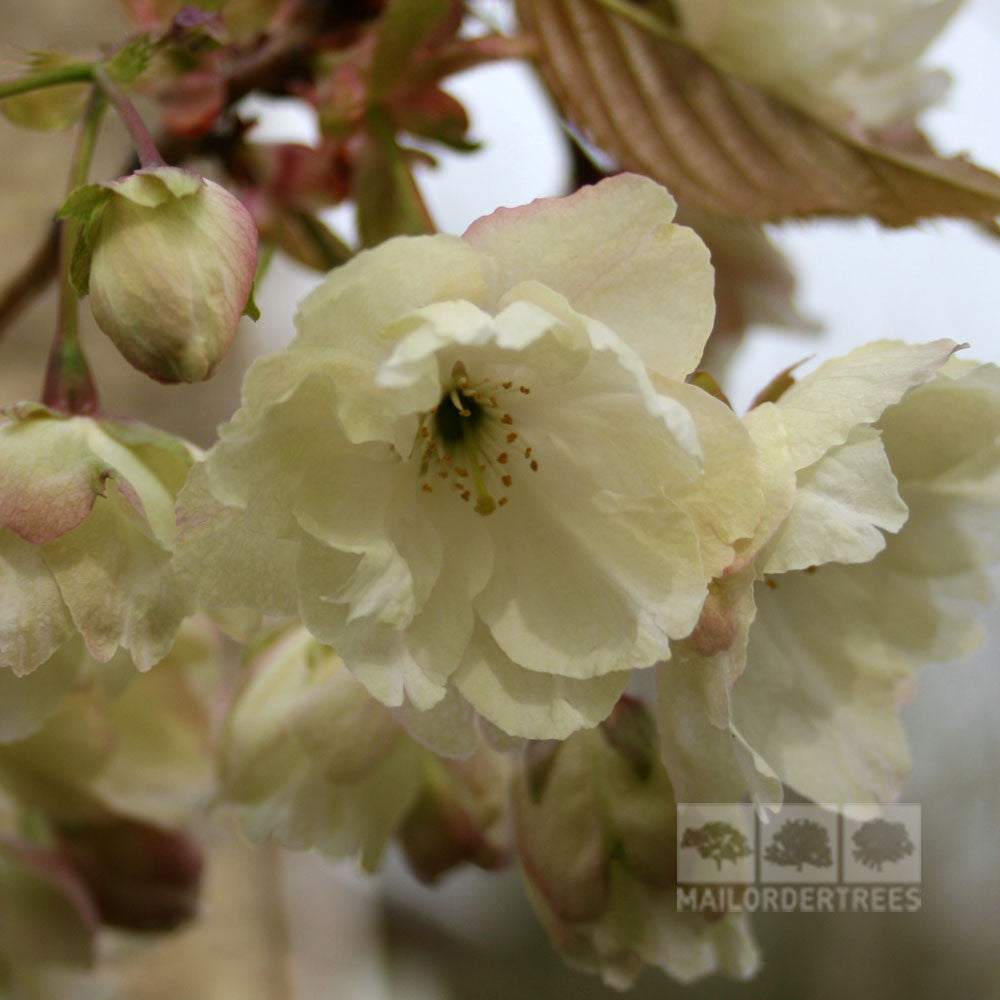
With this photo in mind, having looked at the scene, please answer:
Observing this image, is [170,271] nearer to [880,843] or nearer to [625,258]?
[625,258]

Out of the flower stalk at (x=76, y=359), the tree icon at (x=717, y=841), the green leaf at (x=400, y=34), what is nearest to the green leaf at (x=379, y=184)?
the green leaf at (x=400, y=34)

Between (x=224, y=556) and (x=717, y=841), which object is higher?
(x=224, y=556)

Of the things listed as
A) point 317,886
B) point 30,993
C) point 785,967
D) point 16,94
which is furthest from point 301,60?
point 785,967

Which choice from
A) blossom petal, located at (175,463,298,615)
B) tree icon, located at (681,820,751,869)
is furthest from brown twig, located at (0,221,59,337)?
tree icon, located at (681,820,751,869)

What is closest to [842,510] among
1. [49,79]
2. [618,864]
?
[618,864]

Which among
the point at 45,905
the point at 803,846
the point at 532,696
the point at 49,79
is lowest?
the point at 45,905

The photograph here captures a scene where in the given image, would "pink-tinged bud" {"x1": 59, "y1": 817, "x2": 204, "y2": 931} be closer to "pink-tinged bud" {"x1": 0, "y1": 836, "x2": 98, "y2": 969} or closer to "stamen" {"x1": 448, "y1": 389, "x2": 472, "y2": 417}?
"pink-tinged bud" {"x1": 0, "y1": 836, "x2": 98, "y2": 969}
